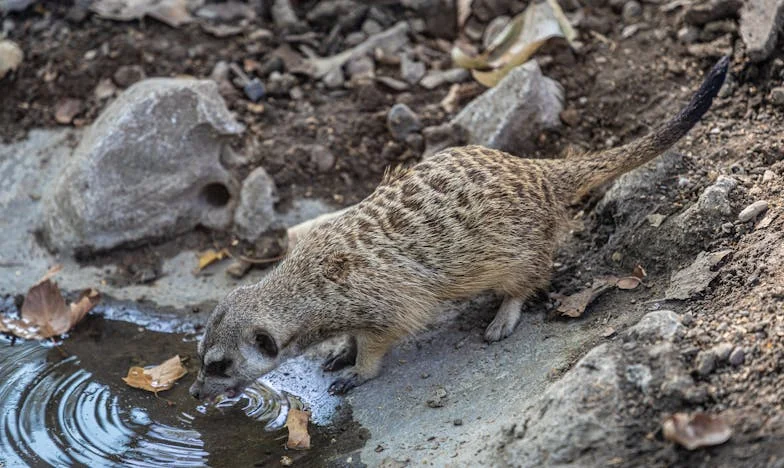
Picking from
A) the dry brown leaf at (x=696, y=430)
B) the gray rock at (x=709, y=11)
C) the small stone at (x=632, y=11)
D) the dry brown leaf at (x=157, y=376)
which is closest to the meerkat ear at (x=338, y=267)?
the dry brown leaf at (x=157, y=376)

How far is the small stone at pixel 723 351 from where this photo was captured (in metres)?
3.10

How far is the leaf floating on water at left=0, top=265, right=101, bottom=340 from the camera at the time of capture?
491 centimetres

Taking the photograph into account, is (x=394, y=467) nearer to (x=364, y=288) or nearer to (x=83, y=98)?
(x=364, y=288)

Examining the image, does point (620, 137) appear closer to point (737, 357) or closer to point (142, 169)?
point (737, 357)

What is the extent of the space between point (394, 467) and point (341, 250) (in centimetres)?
124

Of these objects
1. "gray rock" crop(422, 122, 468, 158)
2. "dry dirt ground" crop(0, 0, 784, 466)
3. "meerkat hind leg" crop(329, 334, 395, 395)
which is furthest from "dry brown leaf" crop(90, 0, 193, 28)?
"meerkat hind leg" crop(329, 334, 395, 395)

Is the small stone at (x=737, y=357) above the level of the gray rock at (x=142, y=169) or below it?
above

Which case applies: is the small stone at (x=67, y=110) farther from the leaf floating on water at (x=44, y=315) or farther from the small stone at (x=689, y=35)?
the small stone at (x=689, y=35)

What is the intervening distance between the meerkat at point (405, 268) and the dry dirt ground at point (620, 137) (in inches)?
14.0

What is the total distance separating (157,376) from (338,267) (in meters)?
1.11

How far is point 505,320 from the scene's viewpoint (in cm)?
436

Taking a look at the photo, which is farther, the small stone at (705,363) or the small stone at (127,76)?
the small stone at (127,76)

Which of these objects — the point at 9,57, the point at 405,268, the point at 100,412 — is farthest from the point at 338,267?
the point at 9,57

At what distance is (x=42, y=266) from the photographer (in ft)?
18.1
